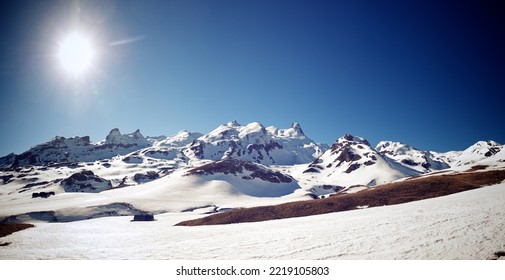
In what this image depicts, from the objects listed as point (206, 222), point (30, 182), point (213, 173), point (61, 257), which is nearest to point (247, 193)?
point (213, 173)

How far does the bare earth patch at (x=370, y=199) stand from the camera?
39.3m

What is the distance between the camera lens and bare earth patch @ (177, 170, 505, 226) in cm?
3928

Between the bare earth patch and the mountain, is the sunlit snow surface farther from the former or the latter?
the mountain

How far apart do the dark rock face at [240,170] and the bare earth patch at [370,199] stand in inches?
3715

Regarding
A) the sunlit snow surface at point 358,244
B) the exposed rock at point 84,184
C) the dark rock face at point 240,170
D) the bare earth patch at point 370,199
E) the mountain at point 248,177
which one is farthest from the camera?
the exposed rock at point 84,184

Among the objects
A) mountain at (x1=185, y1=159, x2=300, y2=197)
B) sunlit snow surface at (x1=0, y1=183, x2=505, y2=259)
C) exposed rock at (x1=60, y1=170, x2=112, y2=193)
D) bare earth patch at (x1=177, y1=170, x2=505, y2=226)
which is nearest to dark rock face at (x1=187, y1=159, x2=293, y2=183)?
mountain at (x1=185, y1=159, x2=300, y2=197)

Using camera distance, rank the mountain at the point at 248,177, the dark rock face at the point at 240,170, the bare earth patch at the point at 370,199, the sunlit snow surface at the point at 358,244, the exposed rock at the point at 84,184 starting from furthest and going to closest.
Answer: the exposed rock at the point at 84,184, the dark rock face at the point at 240,170, the mountain at the point at 248,177, the bare earth patch at the point at 370,199, the sunlit snow surface at the point at 358,244

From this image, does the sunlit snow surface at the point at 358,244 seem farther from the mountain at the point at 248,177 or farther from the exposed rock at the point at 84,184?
the exposed rock at the point at 84,184

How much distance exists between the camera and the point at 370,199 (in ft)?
136

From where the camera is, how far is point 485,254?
12312 millimetres

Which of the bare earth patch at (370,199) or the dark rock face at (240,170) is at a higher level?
the dark rock face at (240,170)

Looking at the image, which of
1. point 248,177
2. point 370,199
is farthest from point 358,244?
point 248,177

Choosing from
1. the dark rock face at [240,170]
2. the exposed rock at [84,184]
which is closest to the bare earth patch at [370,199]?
the dark rock face at [240,170]

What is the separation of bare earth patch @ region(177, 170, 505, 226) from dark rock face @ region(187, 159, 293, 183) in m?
94.4
